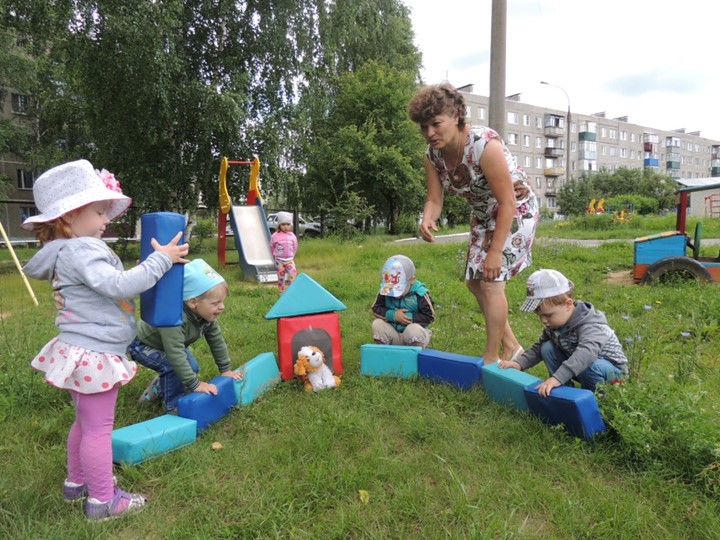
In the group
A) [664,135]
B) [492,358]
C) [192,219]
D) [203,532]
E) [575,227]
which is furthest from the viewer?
[664,135]

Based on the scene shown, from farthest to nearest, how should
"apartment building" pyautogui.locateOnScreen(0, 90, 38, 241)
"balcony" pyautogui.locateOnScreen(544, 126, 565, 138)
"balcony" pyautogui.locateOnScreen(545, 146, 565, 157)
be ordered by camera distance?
"balcony" pyautogui.locateOnScreen(544, 126, 565, 138) < "balcony" pyautogui.locateOnScreen(545, 146, 565, 157) < "apartment building" pyautogui.locateOnScreen(0, 90, 38, 241)

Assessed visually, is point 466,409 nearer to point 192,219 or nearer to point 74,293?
point 74,293

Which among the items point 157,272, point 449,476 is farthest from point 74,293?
point 449,476

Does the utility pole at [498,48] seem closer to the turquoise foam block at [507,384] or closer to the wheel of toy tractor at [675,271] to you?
the wheel of toy tractor at [675,271]

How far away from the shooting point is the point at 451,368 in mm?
2912

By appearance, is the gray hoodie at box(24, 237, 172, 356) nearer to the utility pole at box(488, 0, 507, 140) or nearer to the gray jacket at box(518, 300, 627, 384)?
the gray jacket at box(518, 300, 627, 384)

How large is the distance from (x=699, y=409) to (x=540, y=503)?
80cm

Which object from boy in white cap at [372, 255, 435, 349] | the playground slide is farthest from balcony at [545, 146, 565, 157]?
boy in white cap at [372, 255, 435, 349]

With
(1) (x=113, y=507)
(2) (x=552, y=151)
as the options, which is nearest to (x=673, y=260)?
(1) (x=113, y=507)

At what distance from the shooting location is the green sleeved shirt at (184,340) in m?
2.33

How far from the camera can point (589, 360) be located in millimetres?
2332

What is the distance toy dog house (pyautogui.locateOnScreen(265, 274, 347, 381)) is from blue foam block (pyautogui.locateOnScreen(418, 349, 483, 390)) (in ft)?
1.82

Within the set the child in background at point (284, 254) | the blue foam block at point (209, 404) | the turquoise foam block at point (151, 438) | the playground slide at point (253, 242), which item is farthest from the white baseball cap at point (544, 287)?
the playground slide at point (253, 242)

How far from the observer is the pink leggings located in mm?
1812
